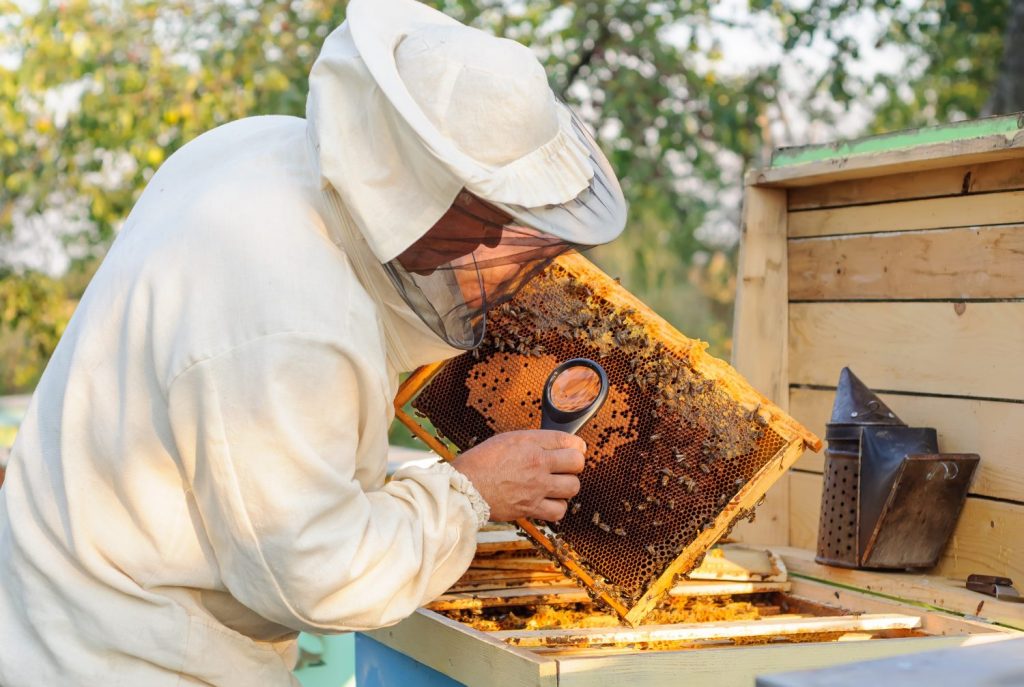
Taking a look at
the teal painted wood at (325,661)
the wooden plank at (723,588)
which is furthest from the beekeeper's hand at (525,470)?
the teal painted wood at (325,661)

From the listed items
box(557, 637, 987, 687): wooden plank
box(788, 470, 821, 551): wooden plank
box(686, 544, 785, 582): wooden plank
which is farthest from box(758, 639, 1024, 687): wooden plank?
box(788, 470, 821, 551): wooden plank

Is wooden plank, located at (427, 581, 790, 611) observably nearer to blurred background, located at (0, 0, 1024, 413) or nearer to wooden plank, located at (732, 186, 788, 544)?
wooden plank, located at (732, 186, 788, 544)

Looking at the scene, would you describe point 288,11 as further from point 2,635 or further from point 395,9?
point 2,635

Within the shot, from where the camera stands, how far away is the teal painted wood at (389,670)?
2.30 meters

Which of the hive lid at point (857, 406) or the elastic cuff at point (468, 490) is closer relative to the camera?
the elastic cuff at point (468, 490)

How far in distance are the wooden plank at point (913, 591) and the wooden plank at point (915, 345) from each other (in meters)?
0.50

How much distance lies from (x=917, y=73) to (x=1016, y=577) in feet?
27.9

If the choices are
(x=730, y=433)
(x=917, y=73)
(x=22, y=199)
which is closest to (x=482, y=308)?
(x=730, y=433)

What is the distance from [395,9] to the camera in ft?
6.54

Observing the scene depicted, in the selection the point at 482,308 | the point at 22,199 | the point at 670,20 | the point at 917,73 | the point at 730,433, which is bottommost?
the point at 730,433

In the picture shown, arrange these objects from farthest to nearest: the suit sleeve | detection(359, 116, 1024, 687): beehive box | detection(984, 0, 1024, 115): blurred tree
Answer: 1. detection(984, 0, 1024, 115): blurred tree
2. detection(359, 116, 1024, 687): beehive box
3. the suit sleeve

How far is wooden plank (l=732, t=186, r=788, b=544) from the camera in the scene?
3.33 metres

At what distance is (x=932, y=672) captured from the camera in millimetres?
1060

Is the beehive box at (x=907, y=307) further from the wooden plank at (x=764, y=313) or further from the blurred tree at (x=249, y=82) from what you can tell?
the blurred tree at (x=249, y=82)
